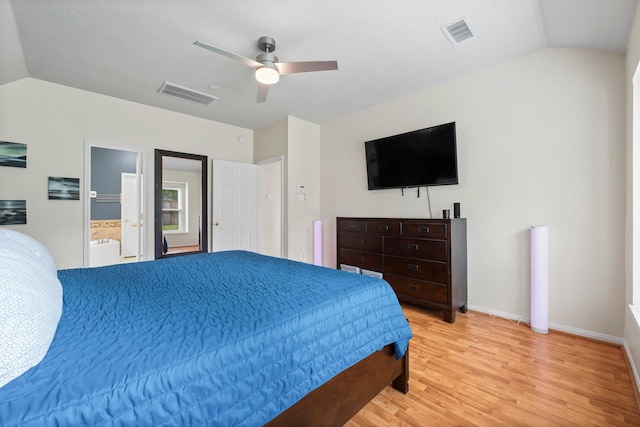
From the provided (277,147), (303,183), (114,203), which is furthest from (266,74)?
(114,203)

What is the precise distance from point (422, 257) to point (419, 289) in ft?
1.15

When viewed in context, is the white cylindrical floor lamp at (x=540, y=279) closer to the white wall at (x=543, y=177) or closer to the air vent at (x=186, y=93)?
the white wall at (x=543, y=177)

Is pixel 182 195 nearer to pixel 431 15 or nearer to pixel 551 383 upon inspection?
pixel 431 15

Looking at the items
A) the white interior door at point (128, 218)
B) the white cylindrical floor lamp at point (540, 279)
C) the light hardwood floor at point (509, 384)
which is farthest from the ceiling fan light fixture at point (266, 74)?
the white interior door at point (128, 218)

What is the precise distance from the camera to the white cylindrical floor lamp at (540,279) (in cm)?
253

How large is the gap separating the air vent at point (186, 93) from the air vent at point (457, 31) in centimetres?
284

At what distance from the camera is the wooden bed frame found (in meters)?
1.17

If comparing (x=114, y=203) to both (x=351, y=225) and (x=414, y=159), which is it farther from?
(x=414, y=159)

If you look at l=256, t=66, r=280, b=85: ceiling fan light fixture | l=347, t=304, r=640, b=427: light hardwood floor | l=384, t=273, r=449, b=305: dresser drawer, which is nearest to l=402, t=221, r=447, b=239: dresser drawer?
l=384, t=273, r=449, b=305: dresser drawer

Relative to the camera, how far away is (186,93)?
11.8 feet

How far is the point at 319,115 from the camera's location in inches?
175

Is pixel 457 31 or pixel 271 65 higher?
pixel 457 31

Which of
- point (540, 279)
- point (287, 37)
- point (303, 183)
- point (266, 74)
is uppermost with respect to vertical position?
point (287, 37)

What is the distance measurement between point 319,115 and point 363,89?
1072mm
